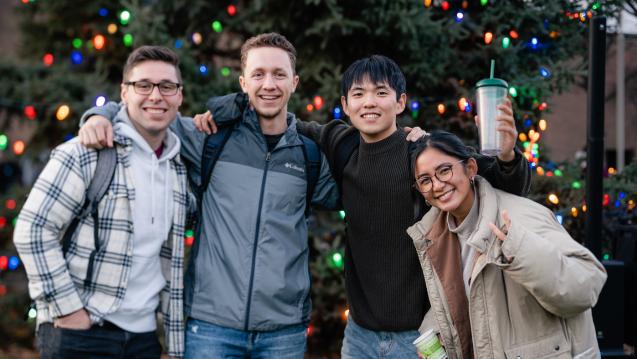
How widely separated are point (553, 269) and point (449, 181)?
61 centimetres

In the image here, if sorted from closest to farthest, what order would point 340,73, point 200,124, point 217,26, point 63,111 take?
1. point 200,124
2. point 63,111
3. point 340,73
4. point 217,26

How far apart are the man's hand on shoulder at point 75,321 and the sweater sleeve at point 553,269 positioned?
1.92 meters

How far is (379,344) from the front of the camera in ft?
9.63

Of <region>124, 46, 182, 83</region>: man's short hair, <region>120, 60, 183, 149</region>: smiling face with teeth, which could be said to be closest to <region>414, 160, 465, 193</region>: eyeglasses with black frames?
<region>120, 60, 183, 149</region>: smiling face with teeth

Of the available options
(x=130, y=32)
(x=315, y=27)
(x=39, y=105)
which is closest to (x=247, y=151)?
(x=315, y=27)

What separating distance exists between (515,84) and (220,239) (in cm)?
340

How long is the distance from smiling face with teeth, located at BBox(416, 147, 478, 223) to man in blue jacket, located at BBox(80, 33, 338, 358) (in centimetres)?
74

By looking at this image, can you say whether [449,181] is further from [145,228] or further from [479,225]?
[145,228]

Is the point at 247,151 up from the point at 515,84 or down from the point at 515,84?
down

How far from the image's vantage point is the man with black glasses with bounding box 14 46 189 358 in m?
2.70

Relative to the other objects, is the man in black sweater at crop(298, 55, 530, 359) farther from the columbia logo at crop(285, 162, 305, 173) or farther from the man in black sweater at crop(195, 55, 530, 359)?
the columbia logo at crop(285, 162, 305, 173)

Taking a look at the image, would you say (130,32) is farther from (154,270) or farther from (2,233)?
(154,270)

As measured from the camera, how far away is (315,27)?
547 cm

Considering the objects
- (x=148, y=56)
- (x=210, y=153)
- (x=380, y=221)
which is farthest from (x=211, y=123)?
(x=380, y=221)
